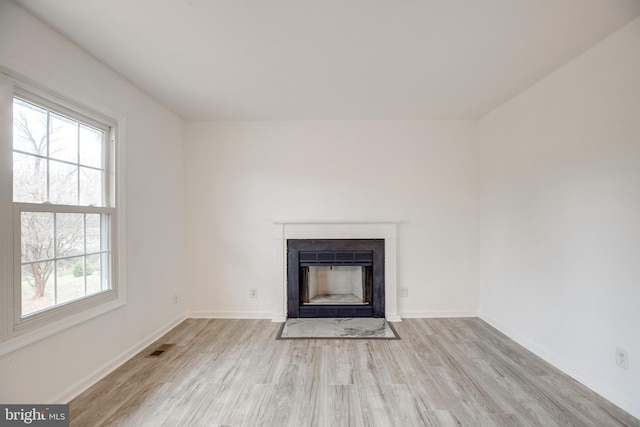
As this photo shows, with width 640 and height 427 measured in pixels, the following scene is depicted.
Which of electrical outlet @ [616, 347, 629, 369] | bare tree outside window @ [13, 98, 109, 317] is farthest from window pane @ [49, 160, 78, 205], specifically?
electrical outlet @ [616, 347, 629, 369]

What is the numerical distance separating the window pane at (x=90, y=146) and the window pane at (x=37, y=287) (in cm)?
83

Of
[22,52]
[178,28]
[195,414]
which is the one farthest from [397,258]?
[22,52]

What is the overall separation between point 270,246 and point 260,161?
1090 millimetres

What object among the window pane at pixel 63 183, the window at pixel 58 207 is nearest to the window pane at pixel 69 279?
the window at pixel 58 207

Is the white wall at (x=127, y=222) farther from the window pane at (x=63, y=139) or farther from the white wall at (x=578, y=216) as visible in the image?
the white wall at (x=578, y=216)

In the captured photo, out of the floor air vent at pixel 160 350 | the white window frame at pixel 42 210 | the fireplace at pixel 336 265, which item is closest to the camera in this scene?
the white window frame at pixel 42 210

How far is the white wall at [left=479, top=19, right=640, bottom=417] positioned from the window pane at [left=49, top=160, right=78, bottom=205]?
3827 mm

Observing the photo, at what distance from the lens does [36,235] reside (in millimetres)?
1708

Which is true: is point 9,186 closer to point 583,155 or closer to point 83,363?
point 83,363

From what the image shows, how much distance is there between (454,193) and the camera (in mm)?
3439

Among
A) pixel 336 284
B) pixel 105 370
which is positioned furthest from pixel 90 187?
pixel 336 284

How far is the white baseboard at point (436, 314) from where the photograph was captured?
340 centimetres

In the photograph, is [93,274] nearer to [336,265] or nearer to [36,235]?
[36,235]

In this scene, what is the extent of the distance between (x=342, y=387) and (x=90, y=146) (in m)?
2.73
